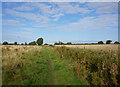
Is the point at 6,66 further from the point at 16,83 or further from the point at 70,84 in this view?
the point at 70,84

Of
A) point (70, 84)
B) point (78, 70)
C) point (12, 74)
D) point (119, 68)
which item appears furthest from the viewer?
point (78, 70)

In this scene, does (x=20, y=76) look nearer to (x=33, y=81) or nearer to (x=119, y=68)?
(x=33, y=81)

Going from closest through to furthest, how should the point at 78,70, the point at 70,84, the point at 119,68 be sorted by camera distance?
the point at 70,84, the point at 119,68, the point at 78,70

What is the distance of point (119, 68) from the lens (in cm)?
468

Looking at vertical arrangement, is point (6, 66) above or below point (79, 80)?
above

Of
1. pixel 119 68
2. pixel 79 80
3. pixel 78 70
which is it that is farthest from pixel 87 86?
pixel 119 68

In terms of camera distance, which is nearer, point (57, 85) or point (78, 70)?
point (57, 85)

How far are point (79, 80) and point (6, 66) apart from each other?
537 cm

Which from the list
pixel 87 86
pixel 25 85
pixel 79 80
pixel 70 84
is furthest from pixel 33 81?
pixel 87 86

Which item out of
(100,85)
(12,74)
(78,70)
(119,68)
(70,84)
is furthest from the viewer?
(78,70)

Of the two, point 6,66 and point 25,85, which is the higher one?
point 6,66

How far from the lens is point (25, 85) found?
4051mm

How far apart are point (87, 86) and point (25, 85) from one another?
3.23 meters

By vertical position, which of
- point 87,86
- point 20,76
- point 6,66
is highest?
point 6,66
